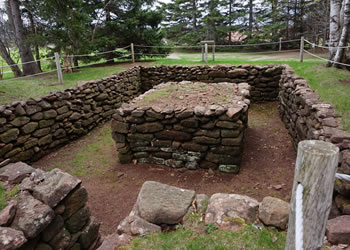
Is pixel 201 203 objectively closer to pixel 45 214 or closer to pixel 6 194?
pixel 45 214

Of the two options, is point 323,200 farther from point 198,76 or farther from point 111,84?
point 198,76

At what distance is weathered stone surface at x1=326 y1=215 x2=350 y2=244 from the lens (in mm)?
1855

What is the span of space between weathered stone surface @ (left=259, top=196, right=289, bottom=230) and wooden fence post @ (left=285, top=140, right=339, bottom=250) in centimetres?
86

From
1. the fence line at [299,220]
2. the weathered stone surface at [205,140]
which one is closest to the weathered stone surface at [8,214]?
the fence line at [299,220]

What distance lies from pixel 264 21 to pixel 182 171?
21183 mm

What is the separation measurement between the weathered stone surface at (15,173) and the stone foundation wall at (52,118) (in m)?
2.27

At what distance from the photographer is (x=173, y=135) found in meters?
4.89

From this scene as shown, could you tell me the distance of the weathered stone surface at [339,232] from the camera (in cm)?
186

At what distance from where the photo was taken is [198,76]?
10453 millimetres

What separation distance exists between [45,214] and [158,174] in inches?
107

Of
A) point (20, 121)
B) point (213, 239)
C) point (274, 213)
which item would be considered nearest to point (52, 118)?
point (20, 121)

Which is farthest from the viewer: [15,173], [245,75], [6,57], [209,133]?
[6,57]

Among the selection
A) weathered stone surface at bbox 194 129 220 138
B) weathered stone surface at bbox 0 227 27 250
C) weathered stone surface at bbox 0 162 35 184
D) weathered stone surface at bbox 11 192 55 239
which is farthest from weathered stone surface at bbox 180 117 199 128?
weathered stone surface at bbox 0 227 27 250

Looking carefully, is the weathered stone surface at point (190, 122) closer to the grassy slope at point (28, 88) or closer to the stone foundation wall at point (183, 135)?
the stone foundation wall at point (183, 135)
